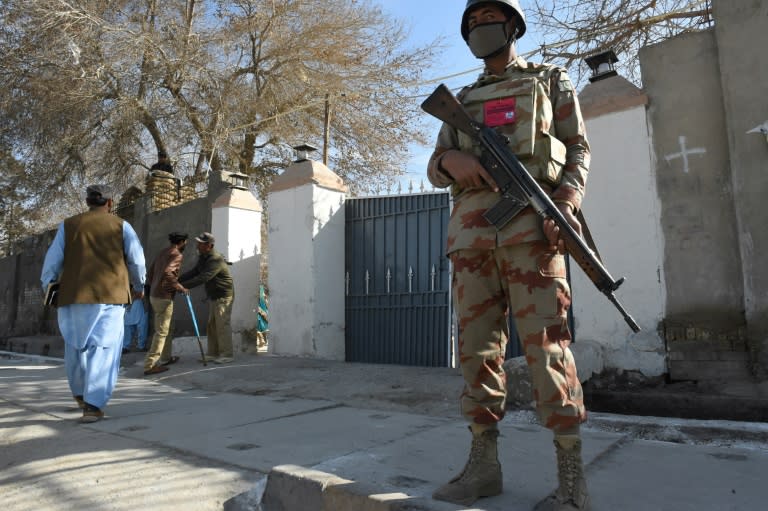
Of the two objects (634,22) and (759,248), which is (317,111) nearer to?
(634,22)

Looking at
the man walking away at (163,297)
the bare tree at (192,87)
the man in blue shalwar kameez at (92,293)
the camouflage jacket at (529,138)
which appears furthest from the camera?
the bare tree at (192,87)

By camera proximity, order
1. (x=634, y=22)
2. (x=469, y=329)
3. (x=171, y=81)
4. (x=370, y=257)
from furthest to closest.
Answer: (x=171, y=81) < (x=370, y=257) < (x=634, y=22) < (x=469, y=329)

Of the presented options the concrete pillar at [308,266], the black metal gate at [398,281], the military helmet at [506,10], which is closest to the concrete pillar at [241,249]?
the concrete pillar at [308,266]

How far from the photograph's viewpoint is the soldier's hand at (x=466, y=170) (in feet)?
6.24

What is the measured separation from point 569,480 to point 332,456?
3.85 ft

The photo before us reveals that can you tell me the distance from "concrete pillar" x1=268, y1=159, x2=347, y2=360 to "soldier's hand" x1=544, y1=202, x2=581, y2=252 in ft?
15.4

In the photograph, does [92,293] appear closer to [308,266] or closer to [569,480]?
[308,266]

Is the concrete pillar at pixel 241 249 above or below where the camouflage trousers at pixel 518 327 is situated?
above

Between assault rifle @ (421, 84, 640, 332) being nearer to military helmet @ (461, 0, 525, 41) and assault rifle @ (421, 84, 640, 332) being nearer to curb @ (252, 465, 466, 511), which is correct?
military helmet @ (461, 0, 525, 41)

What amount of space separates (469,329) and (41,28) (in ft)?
40.7

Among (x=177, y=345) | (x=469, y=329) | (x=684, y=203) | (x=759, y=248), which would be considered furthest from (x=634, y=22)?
(x=177, y=345)

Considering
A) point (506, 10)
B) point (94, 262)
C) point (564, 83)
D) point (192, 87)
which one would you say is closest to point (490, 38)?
point (506, 10)

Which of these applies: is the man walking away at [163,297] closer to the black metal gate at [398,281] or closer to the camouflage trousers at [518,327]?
the black metal gate at [398,281]

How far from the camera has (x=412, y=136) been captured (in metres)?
13.5
